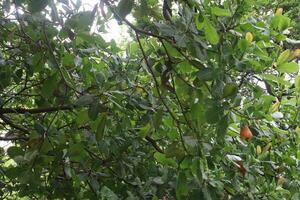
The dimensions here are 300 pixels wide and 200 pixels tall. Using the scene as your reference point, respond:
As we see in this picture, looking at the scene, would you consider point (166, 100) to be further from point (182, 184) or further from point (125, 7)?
point (125, 7)

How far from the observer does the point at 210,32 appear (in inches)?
46.8

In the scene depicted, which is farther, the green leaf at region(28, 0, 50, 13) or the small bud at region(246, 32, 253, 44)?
the small bud at region(246, 32, 253, 44)

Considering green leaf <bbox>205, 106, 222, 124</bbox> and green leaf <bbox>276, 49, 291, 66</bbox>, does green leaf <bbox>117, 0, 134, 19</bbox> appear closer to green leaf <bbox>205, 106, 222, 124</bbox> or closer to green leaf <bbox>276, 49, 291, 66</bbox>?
green leaf <bbox>205, 106, 222, 124</bbox>

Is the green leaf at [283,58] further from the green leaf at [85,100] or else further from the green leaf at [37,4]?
the green leaf at [37,4]

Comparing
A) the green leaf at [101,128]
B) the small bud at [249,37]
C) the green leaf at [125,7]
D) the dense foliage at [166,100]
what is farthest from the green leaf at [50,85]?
the small bud at [249,37]

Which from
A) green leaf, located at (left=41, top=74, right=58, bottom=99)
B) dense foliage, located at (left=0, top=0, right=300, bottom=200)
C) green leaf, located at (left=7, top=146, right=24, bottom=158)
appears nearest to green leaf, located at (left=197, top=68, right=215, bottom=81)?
dense foliage, located at (left=0, top=0, right=300, bottom=200)

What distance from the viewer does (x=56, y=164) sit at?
1.92 meters

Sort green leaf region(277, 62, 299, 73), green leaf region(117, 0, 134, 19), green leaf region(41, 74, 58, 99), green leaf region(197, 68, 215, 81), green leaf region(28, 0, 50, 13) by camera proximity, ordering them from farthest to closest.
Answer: green leaf region(41, 74, 58, 99) → green leaf region(277, 62, 299, 73) → green leaf region(197, 68, 215, 81) → green leaf region(117, 0, 134, 19) → green leaf region(28, 0, 50, 13)

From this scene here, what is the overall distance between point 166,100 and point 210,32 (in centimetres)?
50

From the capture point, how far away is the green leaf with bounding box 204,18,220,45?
1177mm

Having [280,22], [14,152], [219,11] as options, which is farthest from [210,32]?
[14,152]

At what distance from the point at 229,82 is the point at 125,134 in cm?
81

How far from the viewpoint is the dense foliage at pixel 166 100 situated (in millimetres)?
1301

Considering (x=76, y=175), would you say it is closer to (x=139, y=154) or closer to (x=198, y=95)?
(x=139, y=154)
